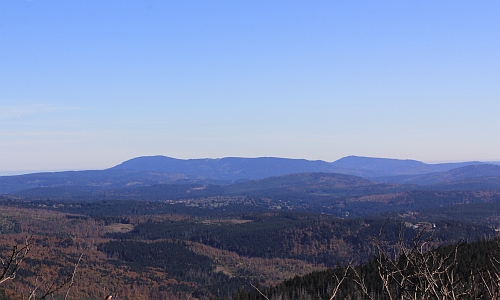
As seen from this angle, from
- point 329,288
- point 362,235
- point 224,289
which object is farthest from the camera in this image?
point 362,235

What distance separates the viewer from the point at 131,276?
92.1 meters

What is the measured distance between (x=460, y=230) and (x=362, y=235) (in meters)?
22.3

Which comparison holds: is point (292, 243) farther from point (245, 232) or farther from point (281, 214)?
point (281, 214)

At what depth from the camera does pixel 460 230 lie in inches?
4774

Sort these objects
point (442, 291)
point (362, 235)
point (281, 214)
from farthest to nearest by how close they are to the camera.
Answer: point (281, 214) → point (362, 235) → point (442, 291)

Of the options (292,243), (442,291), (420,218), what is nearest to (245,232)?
(292,243)

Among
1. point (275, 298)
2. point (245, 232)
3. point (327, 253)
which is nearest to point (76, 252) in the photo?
point (245, 232)

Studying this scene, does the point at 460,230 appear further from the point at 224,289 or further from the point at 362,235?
the point at 224,289

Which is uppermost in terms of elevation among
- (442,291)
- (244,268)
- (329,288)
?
(442,291)

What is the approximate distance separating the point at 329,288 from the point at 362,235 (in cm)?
7821

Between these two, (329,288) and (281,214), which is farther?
(281,214)

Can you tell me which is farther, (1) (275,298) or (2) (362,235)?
(2) (362,235)

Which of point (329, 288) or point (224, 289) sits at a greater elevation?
point (329, 288)

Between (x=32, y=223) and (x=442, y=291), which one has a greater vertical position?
(x=442, y=291)
